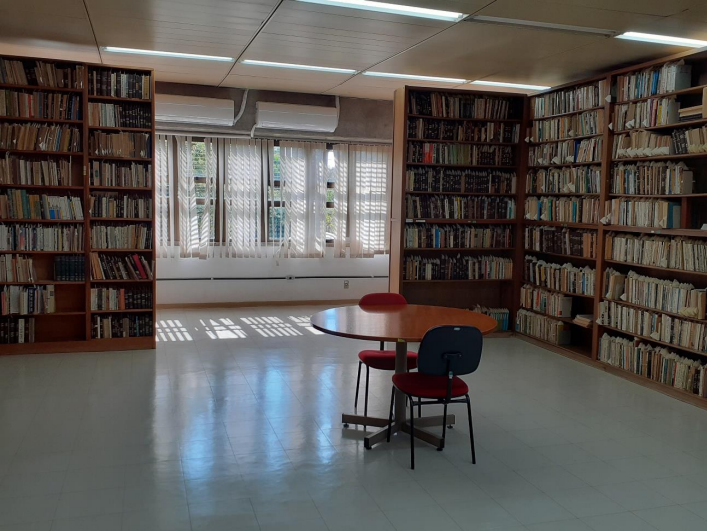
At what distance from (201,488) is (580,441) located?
264 cm

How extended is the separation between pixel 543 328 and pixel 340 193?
415 cm

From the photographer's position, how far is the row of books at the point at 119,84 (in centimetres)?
680

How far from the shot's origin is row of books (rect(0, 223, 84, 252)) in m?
6.66

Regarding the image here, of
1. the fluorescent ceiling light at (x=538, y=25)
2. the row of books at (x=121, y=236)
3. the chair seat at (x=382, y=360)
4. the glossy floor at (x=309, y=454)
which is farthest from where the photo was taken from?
the row of books at (x=121, y=236)

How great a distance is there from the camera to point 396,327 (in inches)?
171

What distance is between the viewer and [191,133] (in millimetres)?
9445

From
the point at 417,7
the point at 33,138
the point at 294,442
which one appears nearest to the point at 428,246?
the point at 417,7

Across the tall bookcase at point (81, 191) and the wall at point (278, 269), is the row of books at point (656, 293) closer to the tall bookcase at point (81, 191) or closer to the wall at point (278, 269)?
the wall at point (278, 269)

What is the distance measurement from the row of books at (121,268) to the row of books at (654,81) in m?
5.29

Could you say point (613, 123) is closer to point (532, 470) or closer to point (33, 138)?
point (532, 470)

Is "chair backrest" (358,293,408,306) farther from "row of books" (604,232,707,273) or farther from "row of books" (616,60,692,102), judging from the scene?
"row of books" (616,60,692,102)

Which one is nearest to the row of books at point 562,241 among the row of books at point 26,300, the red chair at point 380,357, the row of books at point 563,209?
the row of books at point 563,209

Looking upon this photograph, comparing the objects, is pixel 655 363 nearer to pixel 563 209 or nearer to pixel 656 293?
pixel 656 293

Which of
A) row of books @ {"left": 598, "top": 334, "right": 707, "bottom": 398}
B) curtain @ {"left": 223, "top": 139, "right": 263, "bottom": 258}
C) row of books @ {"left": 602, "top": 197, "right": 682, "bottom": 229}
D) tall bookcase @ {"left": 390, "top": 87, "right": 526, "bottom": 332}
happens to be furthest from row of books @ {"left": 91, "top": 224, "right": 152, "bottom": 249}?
row of books @ {"left": 598, "top": 334, "right": 707, "bottom": 398}
